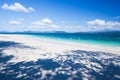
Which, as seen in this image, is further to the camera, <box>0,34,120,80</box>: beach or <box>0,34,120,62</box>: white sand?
<box>0,34,120,62</box>: white sand

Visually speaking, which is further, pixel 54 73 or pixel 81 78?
pixel 54 73

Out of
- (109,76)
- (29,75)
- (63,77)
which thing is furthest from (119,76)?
(29,75)

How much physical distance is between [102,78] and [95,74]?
2.63 ft

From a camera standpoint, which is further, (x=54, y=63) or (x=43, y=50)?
(x=43, y=50)

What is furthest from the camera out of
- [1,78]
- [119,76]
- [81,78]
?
[119,76]

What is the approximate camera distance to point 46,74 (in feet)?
29.9

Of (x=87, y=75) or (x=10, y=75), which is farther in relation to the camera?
(x=87, y=75)

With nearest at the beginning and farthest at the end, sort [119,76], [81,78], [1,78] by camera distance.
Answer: [1,78]
[81,78]
[119,76]

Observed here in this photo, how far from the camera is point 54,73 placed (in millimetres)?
9359

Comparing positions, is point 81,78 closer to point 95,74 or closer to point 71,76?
point 71,76

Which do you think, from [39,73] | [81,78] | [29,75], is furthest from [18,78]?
[81,78]

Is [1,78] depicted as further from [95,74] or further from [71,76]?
[95,74]

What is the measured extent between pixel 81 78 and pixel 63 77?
122cm

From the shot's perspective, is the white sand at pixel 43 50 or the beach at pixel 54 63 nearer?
the beach at pixel 54 63
